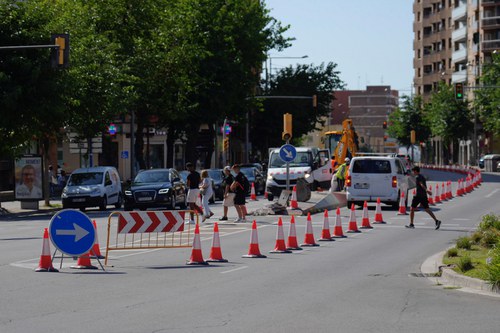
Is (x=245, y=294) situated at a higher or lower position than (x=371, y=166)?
lower

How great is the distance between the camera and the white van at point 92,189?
42.7 m

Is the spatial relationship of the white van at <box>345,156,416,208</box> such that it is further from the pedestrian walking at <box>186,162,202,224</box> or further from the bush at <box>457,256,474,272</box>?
the bush at <box>457,256,474,272</box>

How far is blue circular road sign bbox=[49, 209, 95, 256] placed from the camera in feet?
59.3

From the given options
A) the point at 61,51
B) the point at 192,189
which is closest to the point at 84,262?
the point at 192,189

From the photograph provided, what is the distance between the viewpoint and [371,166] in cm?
3916

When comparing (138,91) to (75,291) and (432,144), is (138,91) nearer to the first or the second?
(75,291)

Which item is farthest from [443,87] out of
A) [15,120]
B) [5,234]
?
[5,234]

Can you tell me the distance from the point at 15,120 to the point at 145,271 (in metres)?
24.6

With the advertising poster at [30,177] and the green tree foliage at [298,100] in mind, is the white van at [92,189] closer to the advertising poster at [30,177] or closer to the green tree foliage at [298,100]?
the advertising poster at [30,177]

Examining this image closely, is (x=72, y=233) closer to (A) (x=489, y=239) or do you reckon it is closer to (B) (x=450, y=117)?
(A) (x=489, y=239)

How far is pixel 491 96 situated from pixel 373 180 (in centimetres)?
6568

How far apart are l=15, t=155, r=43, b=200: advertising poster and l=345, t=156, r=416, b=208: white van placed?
40.9ft

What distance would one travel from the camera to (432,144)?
15625 cm

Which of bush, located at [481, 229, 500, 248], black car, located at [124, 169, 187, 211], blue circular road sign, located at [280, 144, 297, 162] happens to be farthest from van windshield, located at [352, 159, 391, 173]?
bush, located at [481, 229, 500, 248]
